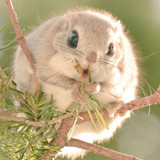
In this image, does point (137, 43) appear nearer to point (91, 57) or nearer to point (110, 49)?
point (110, 49)

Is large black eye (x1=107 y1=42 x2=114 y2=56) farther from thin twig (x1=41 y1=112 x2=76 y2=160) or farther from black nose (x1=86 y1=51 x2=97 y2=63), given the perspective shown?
thin twig (x1=41 y1=112 x2=76 y2=160)

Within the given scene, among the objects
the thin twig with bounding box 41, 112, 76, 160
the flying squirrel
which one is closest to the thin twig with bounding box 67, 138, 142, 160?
the thin twig with bounding box 41, 112, 76, 160

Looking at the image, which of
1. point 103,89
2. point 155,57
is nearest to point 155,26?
point 155,57

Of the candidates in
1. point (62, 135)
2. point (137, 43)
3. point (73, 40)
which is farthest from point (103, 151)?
point (137, 43)

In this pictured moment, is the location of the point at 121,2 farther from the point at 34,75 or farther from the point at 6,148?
the point at 6,148

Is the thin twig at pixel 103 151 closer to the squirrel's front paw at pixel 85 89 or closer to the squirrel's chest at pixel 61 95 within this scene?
the squirrel's front paw at pixel 85 89
